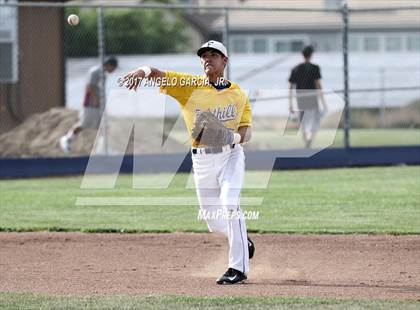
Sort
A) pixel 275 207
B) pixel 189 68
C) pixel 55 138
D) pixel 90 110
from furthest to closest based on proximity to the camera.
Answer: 1. pixel 189 68
2. pixel 55 138
3. pixel 90 110
4. pixel 275 207

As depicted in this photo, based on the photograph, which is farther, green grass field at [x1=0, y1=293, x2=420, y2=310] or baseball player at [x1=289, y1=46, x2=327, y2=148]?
baseball player at [x1=289, y1=46, x2=327, y2=148]

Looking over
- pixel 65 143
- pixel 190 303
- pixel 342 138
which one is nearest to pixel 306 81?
pixel 342 138

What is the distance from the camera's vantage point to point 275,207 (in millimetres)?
13133

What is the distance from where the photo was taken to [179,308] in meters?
6.87

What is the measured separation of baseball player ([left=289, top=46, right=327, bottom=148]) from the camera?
61.3 feet

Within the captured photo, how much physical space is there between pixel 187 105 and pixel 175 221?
4145 mm

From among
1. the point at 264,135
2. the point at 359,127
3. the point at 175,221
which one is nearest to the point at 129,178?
the point at 175,221

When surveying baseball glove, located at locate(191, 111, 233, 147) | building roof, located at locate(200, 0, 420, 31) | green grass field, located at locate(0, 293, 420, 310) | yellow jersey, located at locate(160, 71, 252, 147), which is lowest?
green grass field, located at locate(0, 293, 420, 310)

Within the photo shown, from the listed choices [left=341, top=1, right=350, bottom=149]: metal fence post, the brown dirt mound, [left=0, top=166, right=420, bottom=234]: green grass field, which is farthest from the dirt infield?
the brown dirt mound

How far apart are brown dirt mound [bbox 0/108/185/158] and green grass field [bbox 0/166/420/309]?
224 centimetres

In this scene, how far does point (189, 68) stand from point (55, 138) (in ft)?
41.0

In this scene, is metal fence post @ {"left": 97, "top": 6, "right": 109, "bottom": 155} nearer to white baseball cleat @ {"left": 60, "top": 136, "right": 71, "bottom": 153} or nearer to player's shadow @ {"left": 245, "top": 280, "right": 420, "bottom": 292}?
white baseball cleat @ {"left": 60, "top": 136, "right": 71, "bottom": 153}

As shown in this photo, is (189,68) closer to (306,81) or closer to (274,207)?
(306,81)

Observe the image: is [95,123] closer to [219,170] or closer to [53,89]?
[53,89]
